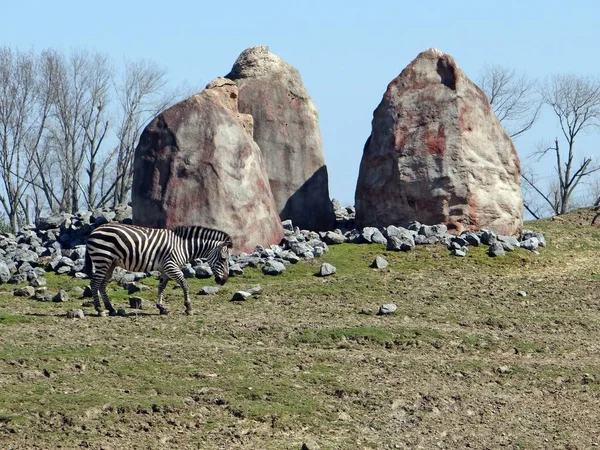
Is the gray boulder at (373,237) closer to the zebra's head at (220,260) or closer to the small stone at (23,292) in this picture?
the zebra's head at (220,260)

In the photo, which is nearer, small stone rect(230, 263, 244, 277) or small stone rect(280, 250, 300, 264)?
small stone rect(230, 263, 244, 277)

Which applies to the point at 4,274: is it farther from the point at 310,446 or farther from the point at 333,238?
the point at 310,446

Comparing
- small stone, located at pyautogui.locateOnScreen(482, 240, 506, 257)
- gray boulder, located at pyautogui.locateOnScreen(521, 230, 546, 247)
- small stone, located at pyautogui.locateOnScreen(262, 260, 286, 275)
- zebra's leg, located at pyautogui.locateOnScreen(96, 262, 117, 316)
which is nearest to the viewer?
zebra's leg, located at pyautogui.locateOnScreen(96, 262, 117, 316)

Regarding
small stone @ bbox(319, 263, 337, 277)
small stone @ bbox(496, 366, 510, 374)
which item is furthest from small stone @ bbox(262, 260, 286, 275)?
small stone @ bbox(496, 366, 510, 374)

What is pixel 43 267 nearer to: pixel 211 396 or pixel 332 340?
pixel 332 340

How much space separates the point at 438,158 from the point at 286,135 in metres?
3.90

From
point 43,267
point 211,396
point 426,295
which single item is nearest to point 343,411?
point 211,396

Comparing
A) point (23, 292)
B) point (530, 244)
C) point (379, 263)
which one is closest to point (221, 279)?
point (23, 292)

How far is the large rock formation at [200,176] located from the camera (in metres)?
26.6

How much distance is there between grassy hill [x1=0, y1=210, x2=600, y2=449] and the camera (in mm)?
16078

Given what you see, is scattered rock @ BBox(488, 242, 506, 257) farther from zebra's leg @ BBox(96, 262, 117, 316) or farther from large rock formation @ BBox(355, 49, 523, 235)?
zebra's leg @ BBox(96, 262, 117, 316)

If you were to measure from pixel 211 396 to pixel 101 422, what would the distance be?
1649 millimetres

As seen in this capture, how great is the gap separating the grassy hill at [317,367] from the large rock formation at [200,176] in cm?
201

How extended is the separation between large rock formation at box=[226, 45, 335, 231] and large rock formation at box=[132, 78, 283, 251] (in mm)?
2960
